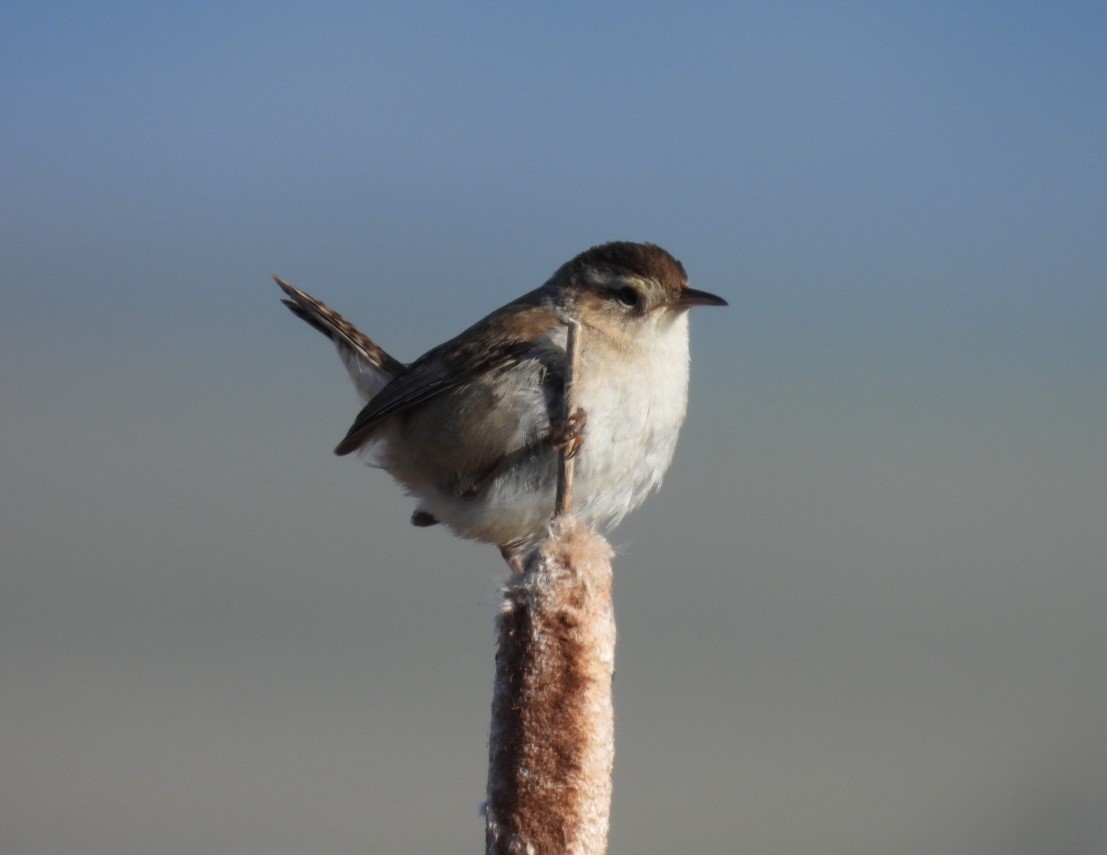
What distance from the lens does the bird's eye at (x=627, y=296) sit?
12.5 feet

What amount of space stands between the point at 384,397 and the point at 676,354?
3.41 feet

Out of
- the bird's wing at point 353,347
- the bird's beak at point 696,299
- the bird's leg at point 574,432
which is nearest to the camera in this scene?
the bird's leg at point 574,432

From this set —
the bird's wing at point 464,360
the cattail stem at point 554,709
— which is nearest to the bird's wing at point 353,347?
the bird's wing at point 464,360

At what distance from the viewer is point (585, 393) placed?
337cm

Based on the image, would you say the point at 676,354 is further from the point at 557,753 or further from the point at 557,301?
the point at 557,753

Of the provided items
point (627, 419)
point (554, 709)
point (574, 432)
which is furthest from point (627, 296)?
point (554, 709)

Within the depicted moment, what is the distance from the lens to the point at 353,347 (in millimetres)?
4594

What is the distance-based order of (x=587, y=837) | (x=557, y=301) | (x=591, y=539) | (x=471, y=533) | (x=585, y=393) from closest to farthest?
(x=587, y=837)
(x=591, y=539)
(x=585, y=393)
(x=471, y=533)
(x=557, y=301)

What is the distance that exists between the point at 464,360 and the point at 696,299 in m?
0.78

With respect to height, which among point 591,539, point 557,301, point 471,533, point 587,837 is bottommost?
point 587,837

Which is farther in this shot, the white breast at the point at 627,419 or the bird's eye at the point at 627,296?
the bird's eye at the point at 627,296

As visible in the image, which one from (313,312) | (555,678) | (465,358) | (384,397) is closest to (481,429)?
(465,358)

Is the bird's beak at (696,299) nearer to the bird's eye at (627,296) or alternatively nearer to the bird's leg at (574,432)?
the bird's eye at (627,296)

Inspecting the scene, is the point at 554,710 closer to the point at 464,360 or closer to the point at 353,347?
the point at 464,360
